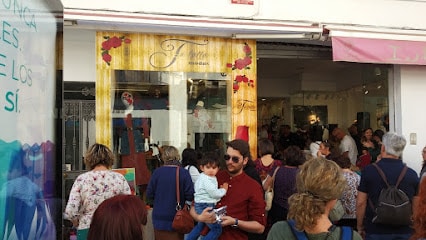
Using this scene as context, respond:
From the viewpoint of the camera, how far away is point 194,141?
292 inches

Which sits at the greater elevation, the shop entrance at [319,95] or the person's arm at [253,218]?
the shop entrance at [319,95]

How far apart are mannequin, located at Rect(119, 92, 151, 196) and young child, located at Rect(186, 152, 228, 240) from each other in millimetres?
2577

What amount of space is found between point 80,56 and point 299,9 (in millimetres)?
3715

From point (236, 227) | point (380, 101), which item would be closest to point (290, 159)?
point (236, 227)

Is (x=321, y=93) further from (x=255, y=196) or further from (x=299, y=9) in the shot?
(x=255, y=196)

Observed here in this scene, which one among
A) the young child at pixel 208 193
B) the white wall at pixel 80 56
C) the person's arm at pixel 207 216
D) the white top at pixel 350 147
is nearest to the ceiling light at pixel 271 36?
the white wall at pixel 80 56

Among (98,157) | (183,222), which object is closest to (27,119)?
(98,157)

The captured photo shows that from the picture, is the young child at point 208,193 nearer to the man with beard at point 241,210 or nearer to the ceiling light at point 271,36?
the man with beard at point 241,210

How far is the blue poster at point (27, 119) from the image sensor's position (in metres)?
1.81

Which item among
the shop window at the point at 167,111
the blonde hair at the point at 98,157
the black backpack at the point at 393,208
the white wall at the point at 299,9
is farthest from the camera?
the shop window at the point at 167,111

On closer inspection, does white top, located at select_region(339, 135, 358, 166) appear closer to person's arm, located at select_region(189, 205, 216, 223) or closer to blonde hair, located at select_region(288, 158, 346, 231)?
person's arm, located at select_region(189, 205, 216, 223)

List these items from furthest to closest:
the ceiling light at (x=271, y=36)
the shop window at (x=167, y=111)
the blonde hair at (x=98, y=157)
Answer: the ceiling light at (x=271, y=36), the shop window at (x=167, y=111), the blonde hair at (x=98, y=157)

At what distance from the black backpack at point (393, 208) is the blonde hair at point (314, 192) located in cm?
203

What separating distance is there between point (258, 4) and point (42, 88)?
5.69m
